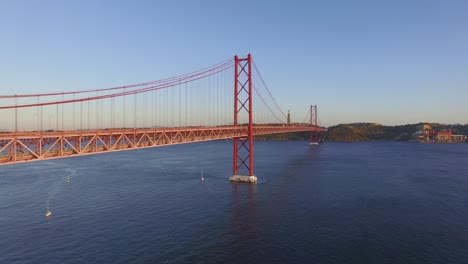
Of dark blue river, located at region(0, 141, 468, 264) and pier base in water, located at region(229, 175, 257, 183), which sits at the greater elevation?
pier base in water, located at region(229, 175, 257, 183)

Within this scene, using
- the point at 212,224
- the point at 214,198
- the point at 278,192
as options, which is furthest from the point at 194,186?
the point at 212,224

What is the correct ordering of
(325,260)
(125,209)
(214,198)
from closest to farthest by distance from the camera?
(325,260), (125,209), (214,198)

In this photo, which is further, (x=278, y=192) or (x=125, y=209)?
(x=278, y=192)

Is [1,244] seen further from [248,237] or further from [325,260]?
[325,260]

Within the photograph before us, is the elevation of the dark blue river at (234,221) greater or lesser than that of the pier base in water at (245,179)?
lesser

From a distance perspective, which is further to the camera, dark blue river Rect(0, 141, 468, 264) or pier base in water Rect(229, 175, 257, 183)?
pier base in water Rect(229, 175, 257, 183)

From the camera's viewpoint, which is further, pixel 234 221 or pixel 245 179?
pixel 245 179

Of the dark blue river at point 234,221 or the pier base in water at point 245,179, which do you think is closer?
the dark blue river at point 234,221

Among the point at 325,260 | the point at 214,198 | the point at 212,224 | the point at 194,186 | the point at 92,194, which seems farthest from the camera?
the point at 194,186
